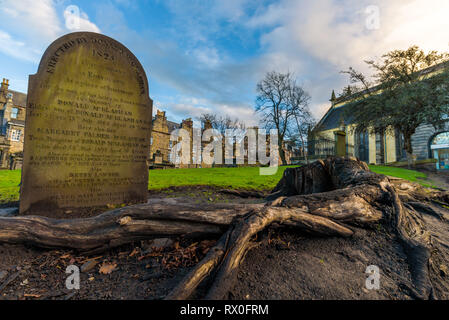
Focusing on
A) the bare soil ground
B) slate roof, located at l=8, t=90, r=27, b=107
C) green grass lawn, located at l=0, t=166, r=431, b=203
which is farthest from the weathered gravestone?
slate roof, located at l=8, t=90, r=27, b=107

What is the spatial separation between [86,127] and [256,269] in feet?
14.7

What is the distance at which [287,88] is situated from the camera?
2950 cm

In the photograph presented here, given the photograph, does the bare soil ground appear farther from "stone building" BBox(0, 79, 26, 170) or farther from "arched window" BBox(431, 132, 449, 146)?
"stone building" BBox(0, 79, 26, 170)

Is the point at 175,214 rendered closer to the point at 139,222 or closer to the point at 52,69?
the point at 139,222

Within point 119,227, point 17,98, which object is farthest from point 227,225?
point 17,98

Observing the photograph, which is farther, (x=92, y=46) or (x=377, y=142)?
(x=377, y=142)

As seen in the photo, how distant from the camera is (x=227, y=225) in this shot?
264 centimetres

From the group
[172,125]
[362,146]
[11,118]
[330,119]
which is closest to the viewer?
[362,146]

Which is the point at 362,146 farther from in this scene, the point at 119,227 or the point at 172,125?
the point at 172,125

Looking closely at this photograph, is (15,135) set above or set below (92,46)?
above

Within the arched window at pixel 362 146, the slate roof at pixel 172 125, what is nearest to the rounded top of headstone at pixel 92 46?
the arched window at pixel 362 146

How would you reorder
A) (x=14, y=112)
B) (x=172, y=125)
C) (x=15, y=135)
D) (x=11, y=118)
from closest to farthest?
(x=15, y=135) → (x=11, y=118) → (x=14, y=112) → (x=172, y=125)
